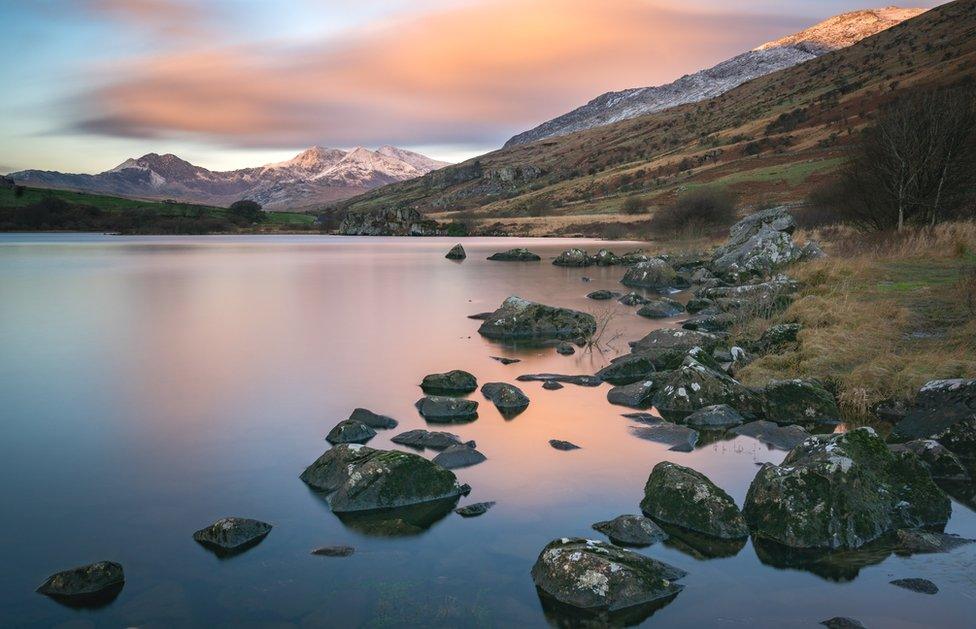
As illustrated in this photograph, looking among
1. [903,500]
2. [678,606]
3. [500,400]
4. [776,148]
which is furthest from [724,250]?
[776,148]

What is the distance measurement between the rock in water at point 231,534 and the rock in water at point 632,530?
189 inches

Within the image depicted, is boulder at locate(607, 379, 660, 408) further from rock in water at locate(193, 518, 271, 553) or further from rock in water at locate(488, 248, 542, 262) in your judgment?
rock in water at locate(488, 248, 542, 262)

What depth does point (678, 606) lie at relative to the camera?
7637mm

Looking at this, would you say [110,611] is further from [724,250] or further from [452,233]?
[452,233]

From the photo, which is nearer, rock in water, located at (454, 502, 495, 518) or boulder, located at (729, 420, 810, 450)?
rock in water, located at (454, 502, 495, 518)

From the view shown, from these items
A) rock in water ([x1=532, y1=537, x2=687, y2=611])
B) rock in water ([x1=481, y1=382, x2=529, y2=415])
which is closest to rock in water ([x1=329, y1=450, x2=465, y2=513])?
A: rock in water ([x1=532, y1=537, x2=687, y2=611])

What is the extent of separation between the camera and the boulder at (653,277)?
141 ft

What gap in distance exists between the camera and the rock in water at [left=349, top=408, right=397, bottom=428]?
554 inches

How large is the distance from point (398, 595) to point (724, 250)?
148ft

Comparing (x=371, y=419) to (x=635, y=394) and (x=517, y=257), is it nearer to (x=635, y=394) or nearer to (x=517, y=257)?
(x=635, y=394)

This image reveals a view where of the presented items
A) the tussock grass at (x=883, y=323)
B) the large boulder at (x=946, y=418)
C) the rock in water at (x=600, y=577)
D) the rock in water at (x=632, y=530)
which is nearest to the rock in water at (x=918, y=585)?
the rock in water at (x=600, y=577)

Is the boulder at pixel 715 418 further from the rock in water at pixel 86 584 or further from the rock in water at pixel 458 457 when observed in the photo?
the rock in water at pixel 86 584

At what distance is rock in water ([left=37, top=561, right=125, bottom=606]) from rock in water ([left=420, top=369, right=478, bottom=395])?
961cm

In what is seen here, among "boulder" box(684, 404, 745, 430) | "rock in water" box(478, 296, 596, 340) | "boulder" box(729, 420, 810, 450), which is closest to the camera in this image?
"boulder" box(729, 420, 810, 450)
